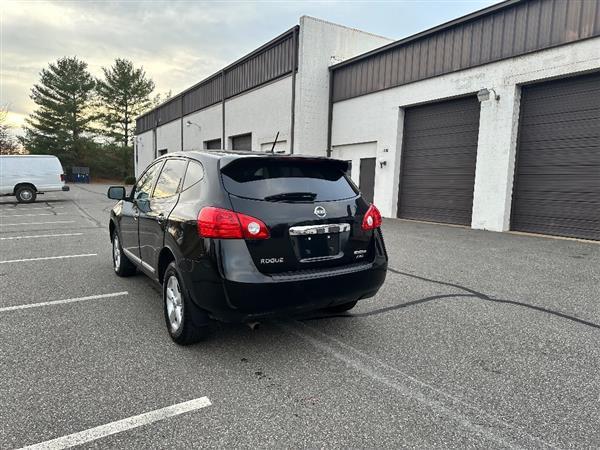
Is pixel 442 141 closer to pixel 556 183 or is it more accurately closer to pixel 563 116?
pixel 563 116

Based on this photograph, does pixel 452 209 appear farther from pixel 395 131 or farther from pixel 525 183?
pixel 395 131

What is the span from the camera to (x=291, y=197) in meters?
3.15

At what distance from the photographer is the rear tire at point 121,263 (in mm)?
5336

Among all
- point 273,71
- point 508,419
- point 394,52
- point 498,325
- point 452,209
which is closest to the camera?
point 508,419

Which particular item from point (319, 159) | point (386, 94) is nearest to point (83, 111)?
point (386, 94)

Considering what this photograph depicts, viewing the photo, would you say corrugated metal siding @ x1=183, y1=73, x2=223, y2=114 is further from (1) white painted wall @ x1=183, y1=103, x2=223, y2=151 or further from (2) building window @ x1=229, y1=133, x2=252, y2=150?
(2) building window @ x1=229, y1=133, x2=252, y2=150

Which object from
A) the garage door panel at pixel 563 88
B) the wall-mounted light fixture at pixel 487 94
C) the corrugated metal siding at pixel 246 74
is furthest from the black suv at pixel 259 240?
the corrugated metal siding at pixel 246 74

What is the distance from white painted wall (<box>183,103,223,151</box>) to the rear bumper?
22512 mm

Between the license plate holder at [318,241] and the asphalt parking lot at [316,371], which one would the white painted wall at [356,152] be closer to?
the asphalt parking lot at [316,371]

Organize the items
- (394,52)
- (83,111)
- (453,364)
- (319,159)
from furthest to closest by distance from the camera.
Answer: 1. (83,111)
2. (394,52)
3. (319,159)
4. (453,364)

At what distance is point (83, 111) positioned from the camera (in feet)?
167

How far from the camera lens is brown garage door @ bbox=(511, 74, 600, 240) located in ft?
30.5

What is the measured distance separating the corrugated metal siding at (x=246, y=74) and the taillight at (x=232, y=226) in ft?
50.0

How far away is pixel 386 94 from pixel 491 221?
5974 millimetres
